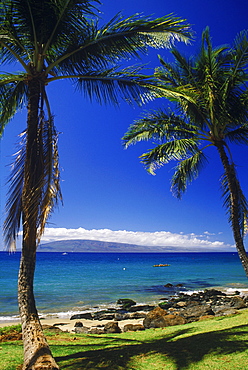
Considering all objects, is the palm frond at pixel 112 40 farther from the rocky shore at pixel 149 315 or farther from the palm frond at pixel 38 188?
the rocky shore at pixel 149 315

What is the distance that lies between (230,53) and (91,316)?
570 inches

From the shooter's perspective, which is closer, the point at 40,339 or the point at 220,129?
the point at 40,339

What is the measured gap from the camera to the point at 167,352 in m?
5.93

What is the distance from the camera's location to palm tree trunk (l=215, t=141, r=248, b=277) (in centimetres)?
851

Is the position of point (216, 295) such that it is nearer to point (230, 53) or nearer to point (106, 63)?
point (230, 53)

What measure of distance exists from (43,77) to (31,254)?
3.70 meters

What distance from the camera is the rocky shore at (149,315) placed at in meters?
11.1

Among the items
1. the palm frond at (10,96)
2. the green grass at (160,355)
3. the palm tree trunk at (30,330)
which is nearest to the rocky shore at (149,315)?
the green grass at (160,355)

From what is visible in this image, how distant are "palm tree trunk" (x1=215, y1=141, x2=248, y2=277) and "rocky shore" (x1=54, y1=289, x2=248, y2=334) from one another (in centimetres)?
441

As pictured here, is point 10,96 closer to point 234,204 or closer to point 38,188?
point 38,188

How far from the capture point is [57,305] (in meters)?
19.9

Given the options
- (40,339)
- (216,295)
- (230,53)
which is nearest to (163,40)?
(230,53)

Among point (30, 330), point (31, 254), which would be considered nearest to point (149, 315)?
point (30, 330)

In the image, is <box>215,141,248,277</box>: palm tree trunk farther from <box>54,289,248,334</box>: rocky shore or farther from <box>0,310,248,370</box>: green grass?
<box>54,289,248,334</box>: rocky shore
